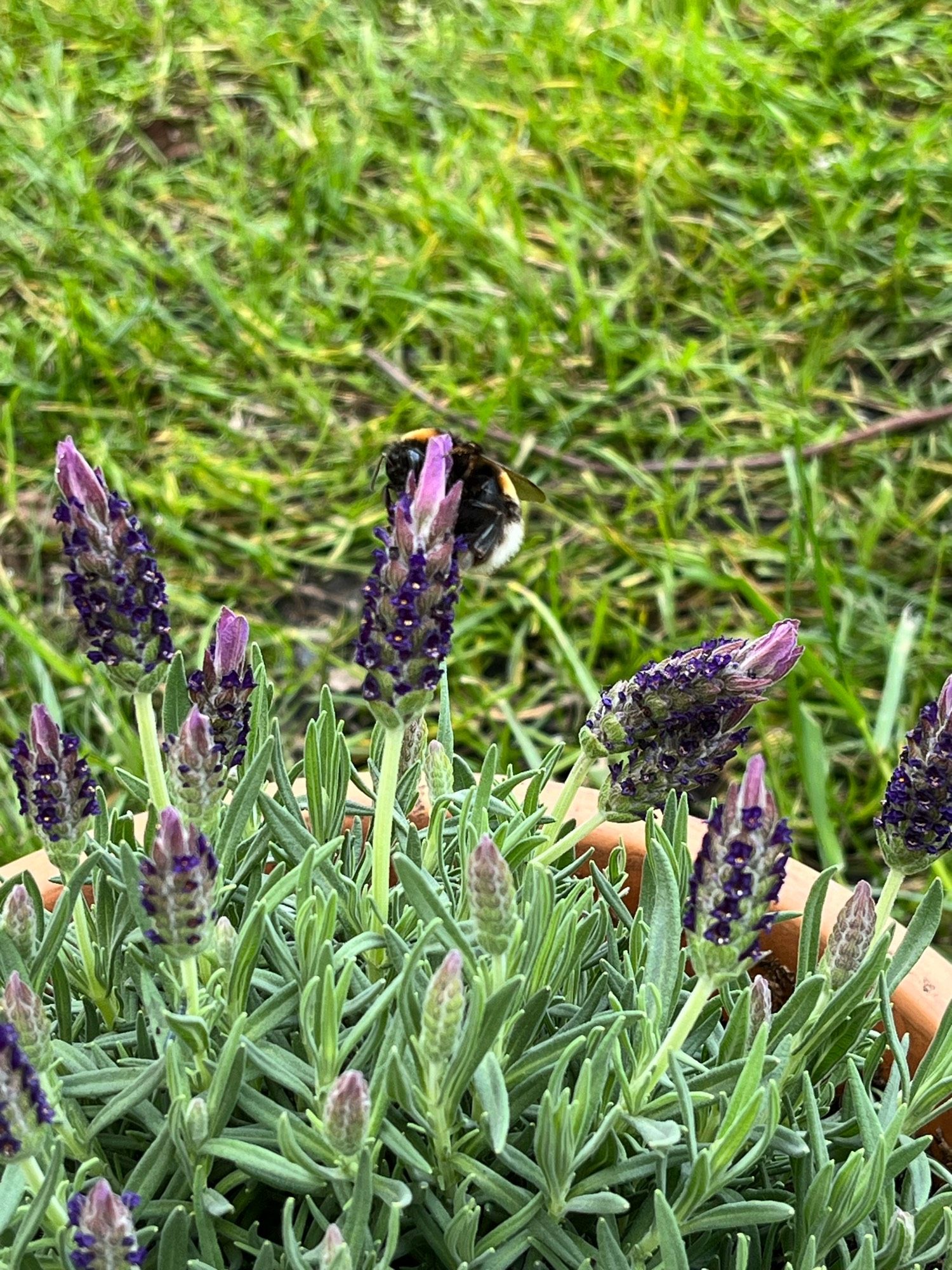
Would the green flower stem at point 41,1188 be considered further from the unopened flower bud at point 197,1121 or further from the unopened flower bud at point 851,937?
the unopened flower bud at point 851,937

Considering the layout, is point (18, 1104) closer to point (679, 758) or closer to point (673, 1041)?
point (673, 1041)

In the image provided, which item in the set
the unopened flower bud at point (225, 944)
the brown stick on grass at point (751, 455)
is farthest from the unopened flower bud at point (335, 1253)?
the brown stick on grass at point (751, 455)

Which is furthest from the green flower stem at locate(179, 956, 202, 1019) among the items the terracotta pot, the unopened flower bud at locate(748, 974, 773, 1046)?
the unopened flower bud at locate(748, 974, 773, 1046)

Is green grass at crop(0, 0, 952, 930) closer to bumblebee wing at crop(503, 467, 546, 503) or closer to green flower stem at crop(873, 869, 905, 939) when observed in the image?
bumblebee wing at crop(503, 467, 546, 503)

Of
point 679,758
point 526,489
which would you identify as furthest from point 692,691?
point 526,489

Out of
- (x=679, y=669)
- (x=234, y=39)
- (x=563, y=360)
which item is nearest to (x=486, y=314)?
(x=563, y=360)

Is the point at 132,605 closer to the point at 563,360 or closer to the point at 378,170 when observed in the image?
the point at 563,360

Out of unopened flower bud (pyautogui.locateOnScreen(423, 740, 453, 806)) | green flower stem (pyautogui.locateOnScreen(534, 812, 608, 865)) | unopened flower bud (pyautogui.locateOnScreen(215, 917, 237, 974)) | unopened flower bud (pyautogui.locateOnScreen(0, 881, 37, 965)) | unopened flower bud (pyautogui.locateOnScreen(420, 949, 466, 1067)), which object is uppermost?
unopened flower bud (pyautogui.locateOnScreen(420, 949, 466, 1067))
